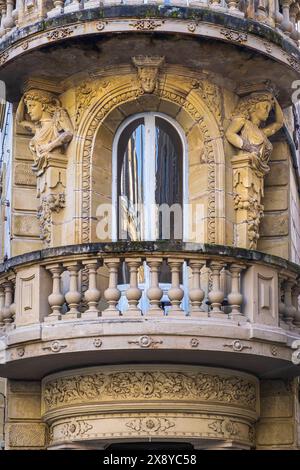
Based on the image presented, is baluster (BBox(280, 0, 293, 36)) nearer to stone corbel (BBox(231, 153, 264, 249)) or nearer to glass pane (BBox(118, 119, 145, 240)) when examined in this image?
stone corbel (BBox(231, 153, 264, 249))

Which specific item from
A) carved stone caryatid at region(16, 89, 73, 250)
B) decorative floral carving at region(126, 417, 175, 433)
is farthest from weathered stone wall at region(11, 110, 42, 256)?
decorative floral carving at region(126, 417, 175, 433)

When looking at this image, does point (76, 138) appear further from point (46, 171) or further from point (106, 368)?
point (106, 368)

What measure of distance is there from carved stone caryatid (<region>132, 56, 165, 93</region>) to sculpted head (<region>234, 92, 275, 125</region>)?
112 centimetres

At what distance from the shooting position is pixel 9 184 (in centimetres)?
2334

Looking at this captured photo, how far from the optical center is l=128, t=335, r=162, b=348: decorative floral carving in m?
20.3

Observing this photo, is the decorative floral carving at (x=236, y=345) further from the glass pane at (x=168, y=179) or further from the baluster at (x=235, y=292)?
the glass pane at (x=168, y=179)

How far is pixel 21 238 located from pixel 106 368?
2.30 metres

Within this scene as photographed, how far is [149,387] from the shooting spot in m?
21.0

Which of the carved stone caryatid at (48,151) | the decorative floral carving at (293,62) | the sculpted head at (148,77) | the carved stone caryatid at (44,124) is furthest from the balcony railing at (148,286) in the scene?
the decorative floral carving at (293,62)

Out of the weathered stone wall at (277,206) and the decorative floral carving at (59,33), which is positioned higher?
the decorative floral carving at (59,33)

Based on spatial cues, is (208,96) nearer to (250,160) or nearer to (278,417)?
(250,160)

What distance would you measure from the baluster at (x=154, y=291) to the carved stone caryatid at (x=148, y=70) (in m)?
2.42

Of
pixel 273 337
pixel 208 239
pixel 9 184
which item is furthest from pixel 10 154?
pixel 273 337

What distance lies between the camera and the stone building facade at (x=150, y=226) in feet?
67.9
